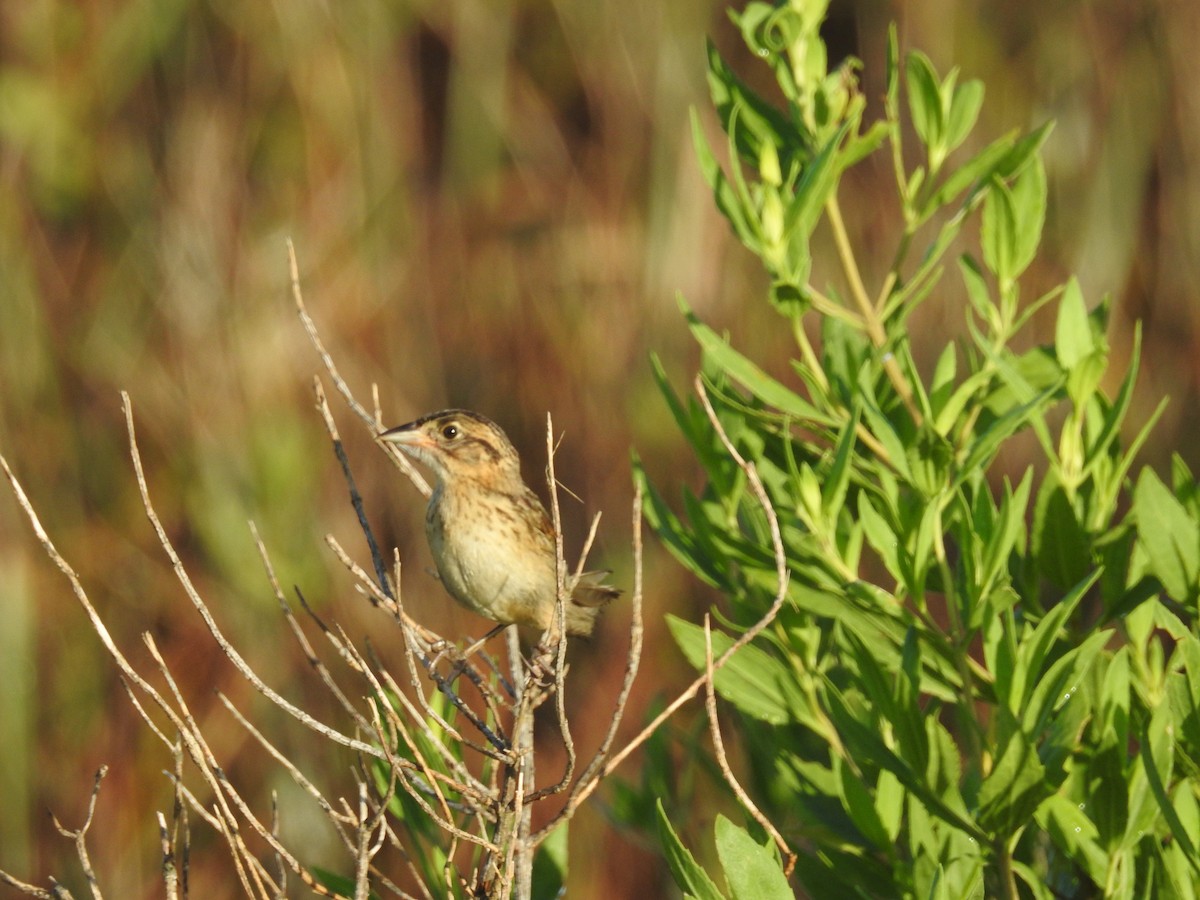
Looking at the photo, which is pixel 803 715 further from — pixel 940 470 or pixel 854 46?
pixel 854 46

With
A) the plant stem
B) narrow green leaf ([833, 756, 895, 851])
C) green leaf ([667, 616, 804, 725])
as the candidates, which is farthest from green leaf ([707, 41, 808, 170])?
narrow green leaf ([833, 756, 895, 851])

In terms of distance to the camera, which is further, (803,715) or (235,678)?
(235,678)

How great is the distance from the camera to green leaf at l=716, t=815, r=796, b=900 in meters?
1.71

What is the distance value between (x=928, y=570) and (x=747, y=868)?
0.55 meters

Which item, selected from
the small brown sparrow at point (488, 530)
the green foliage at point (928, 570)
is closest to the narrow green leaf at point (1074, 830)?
the green foliage at point (928, 570)

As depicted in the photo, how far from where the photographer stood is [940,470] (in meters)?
2.00

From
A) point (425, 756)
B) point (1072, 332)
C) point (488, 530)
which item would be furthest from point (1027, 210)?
point (488, 530)

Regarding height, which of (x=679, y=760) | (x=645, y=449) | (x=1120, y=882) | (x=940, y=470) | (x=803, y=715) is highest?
(x=940, y=470)

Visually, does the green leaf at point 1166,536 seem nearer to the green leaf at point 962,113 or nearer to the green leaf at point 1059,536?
the green leaf at point 1059,536

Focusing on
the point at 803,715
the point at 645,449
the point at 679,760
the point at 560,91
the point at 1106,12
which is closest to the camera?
the point at 803,715

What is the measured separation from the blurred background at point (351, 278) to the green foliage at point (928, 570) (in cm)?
335

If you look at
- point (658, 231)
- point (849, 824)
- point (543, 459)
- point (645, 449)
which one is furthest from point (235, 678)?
point (849, 824)

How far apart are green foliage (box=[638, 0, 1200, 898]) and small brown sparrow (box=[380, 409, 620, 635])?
961mm

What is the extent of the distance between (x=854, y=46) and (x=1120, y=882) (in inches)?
234
